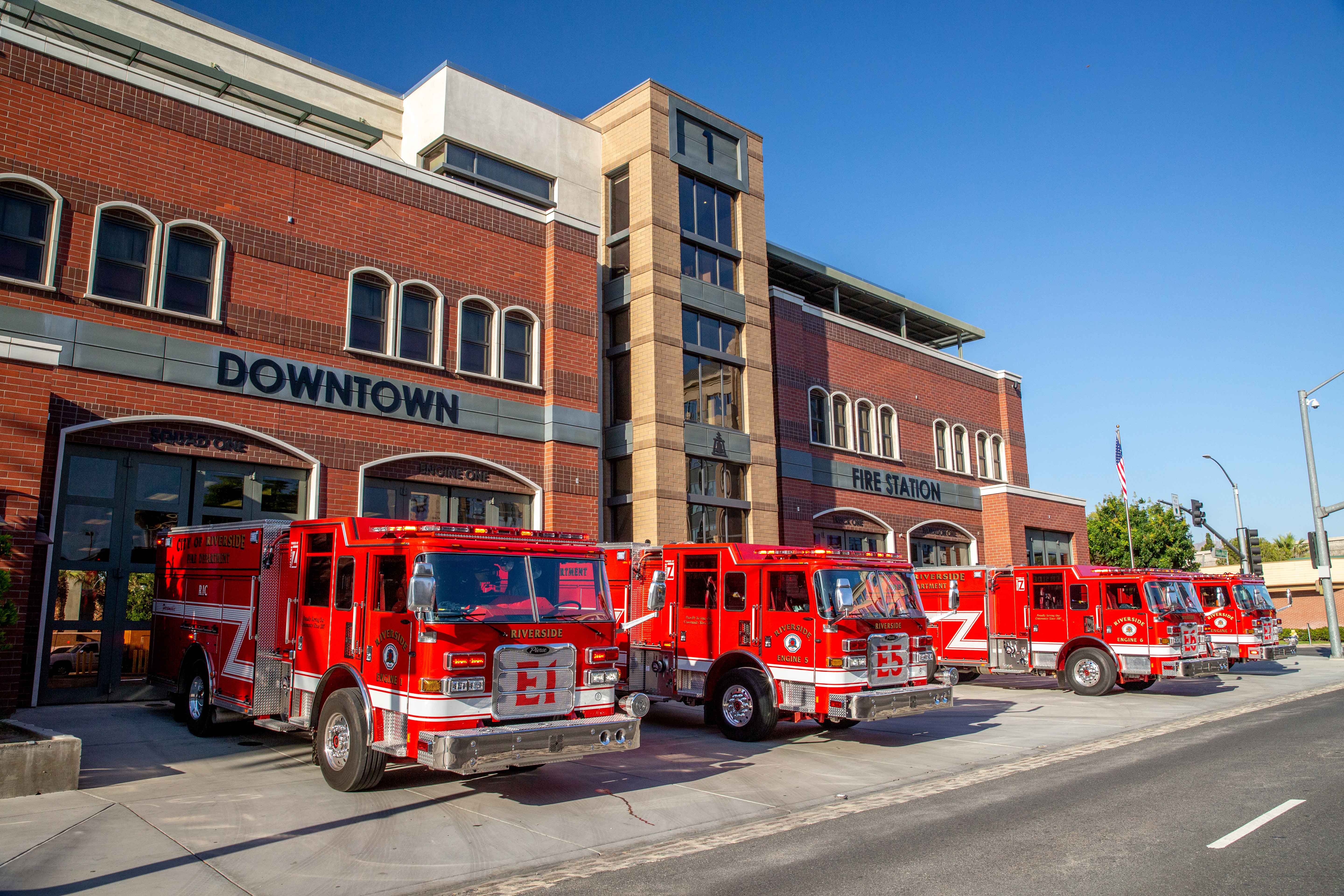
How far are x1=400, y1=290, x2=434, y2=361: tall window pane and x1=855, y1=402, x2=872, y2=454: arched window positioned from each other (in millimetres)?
15648

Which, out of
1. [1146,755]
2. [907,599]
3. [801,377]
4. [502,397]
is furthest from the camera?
[801,377]

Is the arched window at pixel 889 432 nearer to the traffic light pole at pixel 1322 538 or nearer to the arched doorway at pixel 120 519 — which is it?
the traffic light pole at pixel 1322 538

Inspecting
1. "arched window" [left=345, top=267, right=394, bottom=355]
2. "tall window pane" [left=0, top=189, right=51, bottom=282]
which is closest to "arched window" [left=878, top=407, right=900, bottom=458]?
"arched window" [left=345, top=267, right=394, bottom=355]

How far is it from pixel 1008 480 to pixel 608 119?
21203 mm

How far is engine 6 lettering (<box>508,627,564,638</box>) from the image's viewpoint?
346 inches

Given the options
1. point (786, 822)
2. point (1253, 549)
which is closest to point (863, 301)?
point (1253, 549)

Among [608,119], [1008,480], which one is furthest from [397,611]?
[1008,480]

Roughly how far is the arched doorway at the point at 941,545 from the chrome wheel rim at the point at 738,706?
753 inches

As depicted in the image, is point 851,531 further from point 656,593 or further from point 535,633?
point 535,633

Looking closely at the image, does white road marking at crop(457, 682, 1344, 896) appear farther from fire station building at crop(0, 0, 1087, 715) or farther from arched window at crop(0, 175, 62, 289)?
arched window at crop(0, 175, 62, 289)

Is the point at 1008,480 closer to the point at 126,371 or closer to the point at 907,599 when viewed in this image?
the point at 907,599

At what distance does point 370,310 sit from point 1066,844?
1563cm

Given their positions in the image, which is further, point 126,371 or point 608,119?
point 608,119

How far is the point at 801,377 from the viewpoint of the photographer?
93.1 ft
